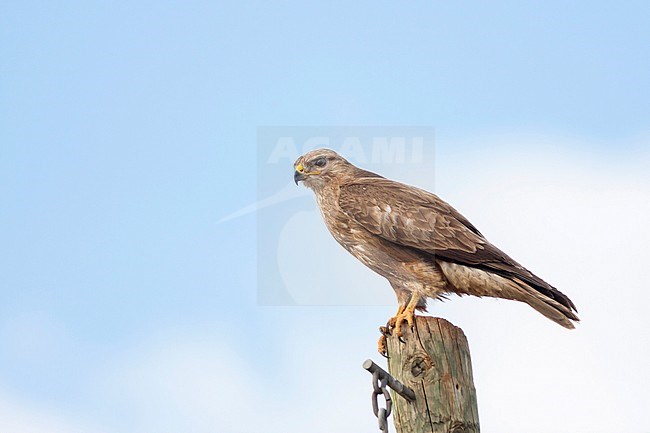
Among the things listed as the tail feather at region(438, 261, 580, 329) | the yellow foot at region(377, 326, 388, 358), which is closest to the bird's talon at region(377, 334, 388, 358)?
the yellow foot at region(377, 326, 388, 358)

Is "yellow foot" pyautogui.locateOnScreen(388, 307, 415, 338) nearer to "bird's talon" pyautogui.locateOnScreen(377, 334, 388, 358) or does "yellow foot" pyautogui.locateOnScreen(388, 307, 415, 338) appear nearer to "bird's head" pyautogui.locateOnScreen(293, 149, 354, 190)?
"bird's talon" pyautogui.locateOnScreen(377, 334, 388, 358)

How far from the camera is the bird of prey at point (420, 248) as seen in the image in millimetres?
7133

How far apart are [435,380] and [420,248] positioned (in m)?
1.77

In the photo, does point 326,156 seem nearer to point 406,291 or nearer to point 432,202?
point 432,202

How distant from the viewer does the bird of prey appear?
7133 mm

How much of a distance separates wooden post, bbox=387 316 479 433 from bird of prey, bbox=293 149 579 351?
55 centimetres

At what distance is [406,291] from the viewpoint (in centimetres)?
743

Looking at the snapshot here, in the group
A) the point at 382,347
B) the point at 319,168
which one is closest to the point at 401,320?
the point at 382,347

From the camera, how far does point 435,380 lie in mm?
5930

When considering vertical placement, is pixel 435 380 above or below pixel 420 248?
below

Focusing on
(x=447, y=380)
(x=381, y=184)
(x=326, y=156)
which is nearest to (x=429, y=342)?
(x=447, y=380)

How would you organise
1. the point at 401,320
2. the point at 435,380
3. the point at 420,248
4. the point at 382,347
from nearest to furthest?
the point at 435,380 → the point at 401,320 → the point at 382,347 → the point at 420,248

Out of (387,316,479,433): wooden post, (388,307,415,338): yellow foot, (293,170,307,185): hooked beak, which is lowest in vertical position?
(387,316,479,433): wooden post

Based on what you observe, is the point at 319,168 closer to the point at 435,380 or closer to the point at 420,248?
the point at 420,248
